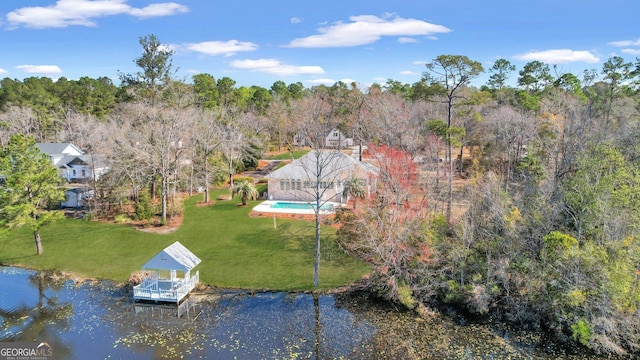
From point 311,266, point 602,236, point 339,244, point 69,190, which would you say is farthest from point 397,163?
point 69,190

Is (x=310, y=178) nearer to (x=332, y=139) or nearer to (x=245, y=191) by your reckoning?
(x=245, y=191)

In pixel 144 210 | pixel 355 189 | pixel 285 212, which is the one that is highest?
pixel 355 189

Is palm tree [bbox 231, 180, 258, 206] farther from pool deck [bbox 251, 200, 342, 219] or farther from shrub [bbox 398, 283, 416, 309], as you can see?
shrub [bbox 398, 283, 416, 309]

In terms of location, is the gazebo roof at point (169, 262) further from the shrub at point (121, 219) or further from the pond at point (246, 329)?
the shrub at point (121, 219)

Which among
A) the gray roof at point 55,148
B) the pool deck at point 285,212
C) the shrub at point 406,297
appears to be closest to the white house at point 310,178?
the pool deck at point 285,212

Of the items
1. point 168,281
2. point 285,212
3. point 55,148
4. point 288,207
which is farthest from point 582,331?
point 55,148

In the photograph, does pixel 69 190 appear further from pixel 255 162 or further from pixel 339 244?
pixel 339 244

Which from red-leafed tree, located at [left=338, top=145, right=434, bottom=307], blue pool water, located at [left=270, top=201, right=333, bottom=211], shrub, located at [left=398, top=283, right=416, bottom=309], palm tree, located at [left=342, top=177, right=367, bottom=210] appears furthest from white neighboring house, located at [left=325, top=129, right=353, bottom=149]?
shrub, located at [left=398, top=283, right=416, bottom=309]
